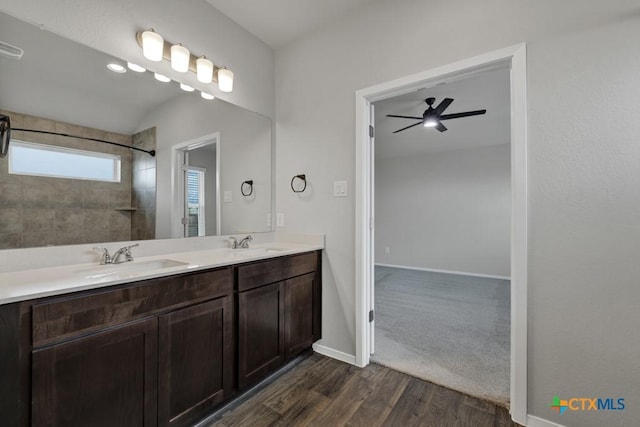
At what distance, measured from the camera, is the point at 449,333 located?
2.54m

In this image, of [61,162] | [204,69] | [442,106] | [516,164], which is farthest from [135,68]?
[442,106]

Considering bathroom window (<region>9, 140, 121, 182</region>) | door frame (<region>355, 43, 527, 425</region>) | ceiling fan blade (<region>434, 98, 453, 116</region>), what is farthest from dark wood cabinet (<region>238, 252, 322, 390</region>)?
ceiling fan blade (<region>434, 98, 453, 116</region>)

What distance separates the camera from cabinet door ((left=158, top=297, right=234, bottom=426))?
4.10ft

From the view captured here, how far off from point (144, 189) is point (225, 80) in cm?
99

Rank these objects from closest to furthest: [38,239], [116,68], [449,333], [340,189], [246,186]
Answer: [38,239], [116,68], [340,189], [246,186], [449,333]

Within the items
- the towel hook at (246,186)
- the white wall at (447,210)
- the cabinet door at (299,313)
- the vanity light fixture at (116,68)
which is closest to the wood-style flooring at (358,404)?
the cabinet door at (299,313)

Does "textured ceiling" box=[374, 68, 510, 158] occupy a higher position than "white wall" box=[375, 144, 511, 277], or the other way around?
"textured ceiling" box=[374, 68, 510, 158]

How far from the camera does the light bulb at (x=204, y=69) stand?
1.88 m

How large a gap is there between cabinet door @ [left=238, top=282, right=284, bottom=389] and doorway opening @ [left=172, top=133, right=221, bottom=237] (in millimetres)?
715

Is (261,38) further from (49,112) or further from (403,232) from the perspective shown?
(403,232)

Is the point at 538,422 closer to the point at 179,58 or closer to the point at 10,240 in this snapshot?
the point at 10,240

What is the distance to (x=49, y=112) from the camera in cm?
138

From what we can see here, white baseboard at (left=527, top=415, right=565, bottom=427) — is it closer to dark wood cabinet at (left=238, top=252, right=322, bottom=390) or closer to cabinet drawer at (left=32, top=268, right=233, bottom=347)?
dark wood cabinet at (left=238, top=252, right=322, bottom=390)

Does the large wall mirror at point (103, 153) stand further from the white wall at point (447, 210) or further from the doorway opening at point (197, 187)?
the white wall at point (447, 210)
